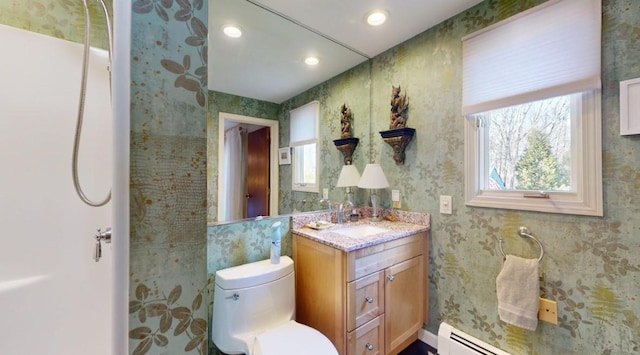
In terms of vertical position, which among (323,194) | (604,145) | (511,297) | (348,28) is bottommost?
(511,297)

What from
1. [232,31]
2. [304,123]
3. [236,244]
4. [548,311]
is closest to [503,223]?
[548,311]

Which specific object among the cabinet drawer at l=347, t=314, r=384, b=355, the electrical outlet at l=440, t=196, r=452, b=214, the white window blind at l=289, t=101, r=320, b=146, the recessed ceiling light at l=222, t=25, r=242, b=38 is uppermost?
→ the recessed ceiling light at l=222, t=25, r=242, b=38

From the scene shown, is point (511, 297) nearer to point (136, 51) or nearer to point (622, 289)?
point (622, 289)

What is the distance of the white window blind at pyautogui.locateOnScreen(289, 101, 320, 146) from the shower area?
103cm

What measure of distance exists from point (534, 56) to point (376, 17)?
→ 0.94 m

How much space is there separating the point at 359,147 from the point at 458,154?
0.81 meters

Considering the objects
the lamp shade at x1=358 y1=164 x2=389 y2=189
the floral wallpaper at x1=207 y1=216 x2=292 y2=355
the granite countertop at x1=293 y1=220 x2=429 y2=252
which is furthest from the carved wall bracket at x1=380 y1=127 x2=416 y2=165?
the floral wallpaper at x1=207 y1=216 x2=292 y2=355

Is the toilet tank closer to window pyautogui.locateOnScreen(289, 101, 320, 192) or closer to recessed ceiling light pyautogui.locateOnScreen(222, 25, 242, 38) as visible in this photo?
window pyautogui.locateOnScreen(289, 101, 320, 192)

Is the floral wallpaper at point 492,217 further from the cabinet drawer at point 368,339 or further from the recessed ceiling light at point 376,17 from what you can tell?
the cabinet drawer at point 368,339

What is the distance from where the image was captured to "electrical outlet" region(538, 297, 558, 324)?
1.25 m

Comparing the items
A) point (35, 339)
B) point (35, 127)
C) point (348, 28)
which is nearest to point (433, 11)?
point (348, 28)

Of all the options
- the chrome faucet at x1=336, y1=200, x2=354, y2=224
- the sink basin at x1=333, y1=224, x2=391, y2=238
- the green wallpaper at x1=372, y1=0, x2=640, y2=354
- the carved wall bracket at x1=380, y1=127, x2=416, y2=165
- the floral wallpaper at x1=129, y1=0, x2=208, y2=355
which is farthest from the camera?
the chrome faucet at x1=336, y1=200, x2=354, y2=224

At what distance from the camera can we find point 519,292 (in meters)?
1.29

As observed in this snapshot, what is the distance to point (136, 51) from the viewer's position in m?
0.42
